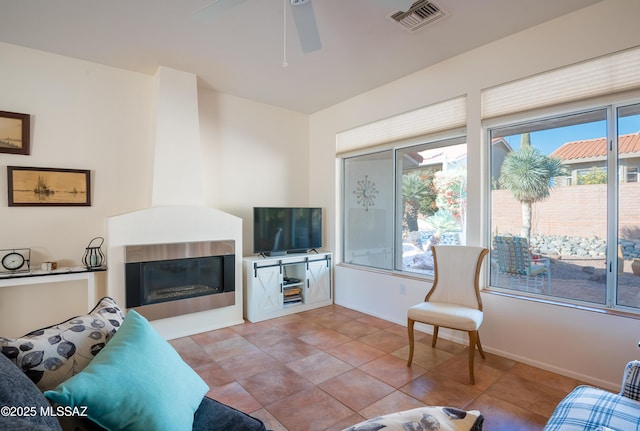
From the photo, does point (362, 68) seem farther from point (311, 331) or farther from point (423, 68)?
point (311, 331)

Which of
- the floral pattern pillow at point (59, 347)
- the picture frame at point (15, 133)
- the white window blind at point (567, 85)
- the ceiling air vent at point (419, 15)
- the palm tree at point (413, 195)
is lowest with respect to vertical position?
the floral pattern pillow at point (59, 347)

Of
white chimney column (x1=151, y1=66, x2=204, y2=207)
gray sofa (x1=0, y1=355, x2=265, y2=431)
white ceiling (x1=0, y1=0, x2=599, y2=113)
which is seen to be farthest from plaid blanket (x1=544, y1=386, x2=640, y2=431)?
white chimney column (x1=151, y1=66, x2=204, y2=207)

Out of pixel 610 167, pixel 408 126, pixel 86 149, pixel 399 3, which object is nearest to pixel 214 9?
pixel 399 3

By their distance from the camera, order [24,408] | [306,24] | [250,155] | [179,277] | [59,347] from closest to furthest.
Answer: [24,408], [59,347], [306,24], [179,277], [250,155]

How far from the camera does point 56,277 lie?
292 cm

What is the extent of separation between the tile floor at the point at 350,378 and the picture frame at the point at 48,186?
1893 millimetres

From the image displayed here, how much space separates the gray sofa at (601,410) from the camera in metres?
1.25

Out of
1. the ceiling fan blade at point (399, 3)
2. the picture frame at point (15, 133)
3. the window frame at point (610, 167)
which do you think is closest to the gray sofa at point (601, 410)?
the window frame at point (610, 167)

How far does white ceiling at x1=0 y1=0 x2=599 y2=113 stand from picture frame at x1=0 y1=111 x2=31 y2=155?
0.71 meters

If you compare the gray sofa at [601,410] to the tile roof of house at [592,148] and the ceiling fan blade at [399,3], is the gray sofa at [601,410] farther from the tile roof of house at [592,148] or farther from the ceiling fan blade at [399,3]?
the ceiling fan blade at [399,3]

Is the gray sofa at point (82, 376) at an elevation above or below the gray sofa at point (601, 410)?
above

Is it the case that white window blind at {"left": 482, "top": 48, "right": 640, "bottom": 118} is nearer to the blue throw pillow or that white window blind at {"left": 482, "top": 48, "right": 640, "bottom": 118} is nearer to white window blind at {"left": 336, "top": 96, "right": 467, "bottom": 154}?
white window blind at {"left": 336, "top": 96, "right": 467, "bottom": 154}

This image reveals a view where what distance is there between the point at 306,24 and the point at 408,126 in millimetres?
2091

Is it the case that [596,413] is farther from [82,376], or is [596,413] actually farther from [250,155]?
[250,155]
